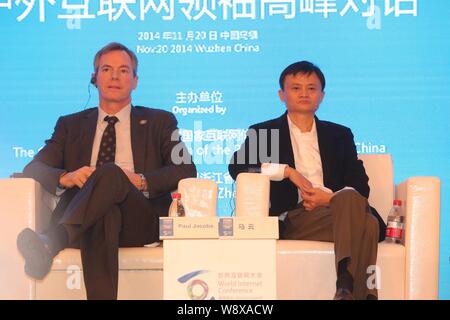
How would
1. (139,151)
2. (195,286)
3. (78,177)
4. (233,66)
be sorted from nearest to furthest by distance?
1. (195,286)
2. (78,177)
3. (139,151)
4. (233,66)

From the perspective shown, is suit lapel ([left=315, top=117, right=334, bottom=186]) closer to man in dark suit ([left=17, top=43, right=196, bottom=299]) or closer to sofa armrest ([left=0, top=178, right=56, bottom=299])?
man in dark suit ([left=17, top=43, right=196, bottom=299])

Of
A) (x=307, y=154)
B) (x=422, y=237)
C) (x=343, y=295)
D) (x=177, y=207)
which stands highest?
(x=307, y=154)

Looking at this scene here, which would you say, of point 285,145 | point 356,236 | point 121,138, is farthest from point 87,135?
point 356,236

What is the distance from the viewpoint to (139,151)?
15.8 feet

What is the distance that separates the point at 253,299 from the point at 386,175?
129 centimetres

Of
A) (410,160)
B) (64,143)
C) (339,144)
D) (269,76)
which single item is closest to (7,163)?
(64,143)

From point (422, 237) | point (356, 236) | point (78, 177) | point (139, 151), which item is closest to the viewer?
point (356, 236)

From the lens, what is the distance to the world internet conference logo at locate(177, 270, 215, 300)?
12.9 ft

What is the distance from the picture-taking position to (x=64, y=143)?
15.9ft

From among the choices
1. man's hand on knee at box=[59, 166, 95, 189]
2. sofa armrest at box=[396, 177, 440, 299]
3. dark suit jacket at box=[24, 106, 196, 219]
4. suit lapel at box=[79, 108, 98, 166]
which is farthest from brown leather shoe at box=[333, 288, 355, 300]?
suit lapel at box=[79, 108, 98, 166]

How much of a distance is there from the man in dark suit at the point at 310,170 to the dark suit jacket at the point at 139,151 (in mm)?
359

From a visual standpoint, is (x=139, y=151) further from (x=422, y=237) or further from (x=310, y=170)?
(x=422, y=237)

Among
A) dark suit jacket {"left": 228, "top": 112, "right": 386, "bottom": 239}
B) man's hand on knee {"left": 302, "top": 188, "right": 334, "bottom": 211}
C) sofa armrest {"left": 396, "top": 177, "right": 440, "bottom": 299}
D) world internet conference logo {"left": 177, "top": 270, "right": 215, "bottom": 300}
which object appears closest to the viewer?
world internet conference logo {"left": 177, "top": 270, "right": 215, "bottom": 300}

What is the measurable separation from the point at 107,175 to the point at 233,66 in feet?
5.37
